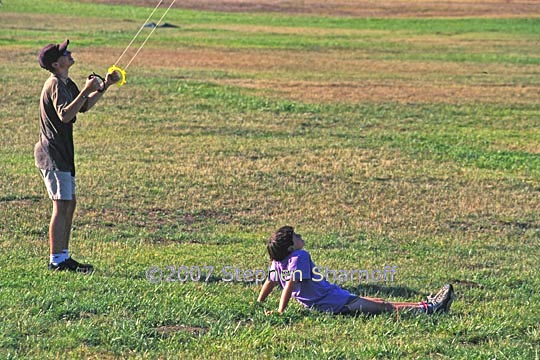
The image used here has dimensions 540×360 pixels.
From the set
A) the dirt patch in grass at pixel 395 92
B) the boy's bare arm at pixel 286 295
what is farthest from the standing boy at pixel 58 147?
the dirt patch in grass at pixel 395 92

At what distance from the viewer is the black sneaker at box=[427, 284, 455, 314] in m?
6.86

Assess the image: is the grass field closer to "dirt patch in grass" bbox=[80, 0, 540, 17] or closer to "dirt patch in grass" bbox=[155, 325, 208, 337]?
"dirt patch in grass" bbox=[155, 325, 208, 337]

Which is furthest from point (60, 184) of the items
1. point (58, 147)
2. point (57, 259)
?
point (57, 259)

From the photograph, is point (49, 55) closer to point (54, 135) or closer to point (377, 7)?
point (54, 135)

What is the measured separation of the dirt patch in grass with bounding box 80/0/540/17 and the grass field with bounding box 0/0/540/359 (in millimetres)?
28378

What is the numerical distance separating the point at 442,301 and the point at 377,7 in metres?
55.9

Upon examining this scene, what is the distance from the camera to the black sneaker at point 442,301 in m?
6.86

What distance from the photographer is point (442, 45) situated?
37.0 meters

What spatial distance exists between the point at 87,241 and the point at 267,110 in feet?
32.8

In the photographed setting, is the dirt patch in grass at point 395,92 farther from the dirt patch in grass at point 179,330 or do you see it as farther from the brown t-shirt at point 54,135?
the dirt patch in grass at point 179,330

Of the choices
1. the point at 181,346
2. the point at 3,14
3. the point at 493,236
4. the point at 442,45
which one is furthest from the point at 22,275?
the point at 3,14

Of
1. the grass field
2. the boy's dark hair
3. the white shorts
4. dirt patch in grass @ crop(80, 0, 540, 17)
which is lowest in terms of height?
dirt patch in grass @ crop(80, 0, 540, 17)

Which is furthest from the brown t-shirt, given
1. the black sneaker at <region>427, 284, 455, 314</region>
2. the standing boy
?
the black sneaker at <region>427, 284, 455, 314</region>

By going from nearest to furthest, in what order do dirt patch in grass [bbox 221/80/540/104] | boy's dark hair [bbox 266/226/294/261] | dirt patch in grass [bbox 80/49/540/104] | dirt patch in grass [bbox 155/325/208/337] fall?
dirt patch in grass [bbox 155/325/208/337], boy's dark hair [bbox 266/226/294/261], dirt patch in grass [bbox 221/80/540/104], dirt patch in grass [bbox 80/49/540/104]
